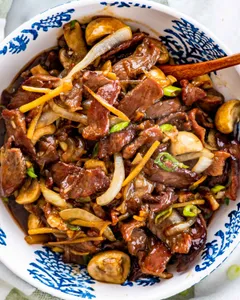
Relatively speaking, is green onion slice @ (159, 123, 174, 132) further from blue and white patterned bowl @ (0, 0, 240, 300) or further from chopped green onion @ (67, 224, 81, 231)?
chopped green onion @ (67, 224, 81, 231)

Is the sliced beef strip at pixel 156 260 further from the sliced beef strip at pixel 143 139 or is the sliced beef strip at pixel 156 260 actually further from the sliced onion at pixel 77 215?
the sliced beef strip at pixel 143 139

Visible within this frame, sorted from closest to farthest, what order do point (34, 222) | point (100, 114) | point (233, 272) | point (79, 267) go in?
point (100, 114), point (34, 222), point (79, 267), point (233, 272)

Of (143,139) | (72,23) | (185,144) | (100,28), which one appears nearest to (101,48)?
(100,28)

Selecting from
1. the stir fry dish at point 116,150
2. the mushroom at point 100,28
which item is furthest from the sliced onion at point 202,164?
the mushroom at point 100,28

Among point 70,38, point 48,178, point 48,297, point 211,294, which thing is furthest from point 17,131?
point 211,294

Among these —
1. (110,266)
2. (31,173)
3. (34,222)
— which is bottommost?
(110,266)

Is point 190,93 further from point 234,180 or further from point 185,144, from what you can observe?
point 234,180
